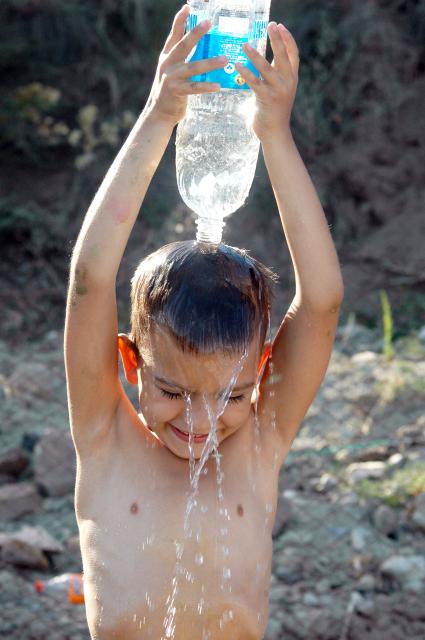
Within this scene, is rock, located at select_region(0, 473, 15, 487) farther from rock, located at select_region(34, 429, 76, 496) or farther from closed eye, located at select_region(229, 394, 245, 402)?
closed eye, located at select_region(229, 394, 245, 402)

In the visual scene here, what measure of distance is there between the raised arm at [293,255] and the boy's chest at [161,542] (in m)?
0.20

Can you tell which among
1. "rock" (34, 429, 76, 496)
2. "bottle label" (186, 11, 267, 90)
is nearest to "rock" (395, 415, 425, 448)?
"rock" (34, 429, 76, 496)

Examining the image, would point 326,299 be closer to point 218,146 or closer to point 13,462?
point 218,146

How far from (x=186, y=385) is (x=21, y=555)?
1.87 meters

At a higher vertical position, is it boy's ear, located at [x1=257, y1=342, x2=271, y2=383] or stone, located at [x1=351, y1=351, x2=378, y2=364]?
boy's ear, located at [x1=257, y1=342, x2=271, y2=383]

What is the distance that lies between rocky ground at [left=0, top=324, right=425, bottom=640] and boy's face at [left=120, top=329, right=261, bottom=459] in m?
1.51

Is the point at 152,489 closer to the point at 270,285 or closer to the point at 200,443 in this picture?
the point at 200,443

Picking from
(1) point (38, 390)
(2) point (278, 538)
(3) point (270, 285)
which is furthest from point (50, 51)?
(3) point (270, 285)

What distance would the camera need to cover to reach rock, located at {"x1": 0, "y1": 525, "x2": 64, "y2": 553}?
3609mm

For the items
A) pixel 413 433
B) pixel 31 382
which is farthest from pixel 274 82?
pixel 31 382

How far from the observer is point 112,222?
194cm

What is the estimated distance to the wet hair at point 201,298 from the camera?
195 cm

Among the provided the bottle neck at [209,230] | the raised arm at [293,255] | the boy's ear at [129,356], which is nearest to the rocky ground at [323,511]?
the raised arm at [293,255]

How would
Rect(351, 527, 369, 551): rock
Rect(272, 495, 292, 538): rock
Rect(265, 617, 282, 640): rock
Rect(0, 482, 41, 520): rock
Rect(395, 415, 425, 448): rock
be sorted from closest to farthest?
Rect(265, 617, 282, 640): rock → Rect(351, 527, 369, 551): rock → Rect(272, 495, 292, 538): rock → Rect(0, 482, 41, 520): rock → Rect(395, 415, 425, 448): rock
